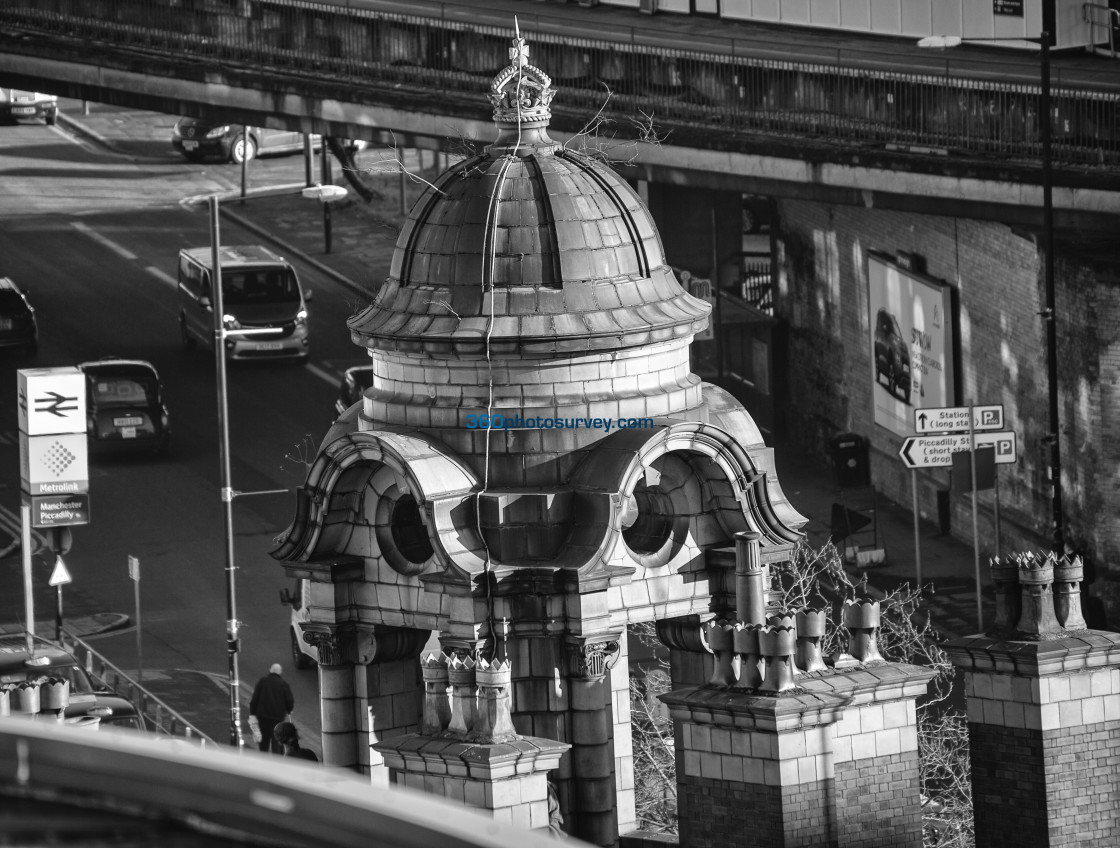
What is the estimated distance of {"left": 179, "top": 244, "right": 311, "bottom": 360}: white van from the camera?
224ft

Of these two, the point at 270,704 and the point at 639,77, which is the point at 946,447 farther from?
the point at 639,77

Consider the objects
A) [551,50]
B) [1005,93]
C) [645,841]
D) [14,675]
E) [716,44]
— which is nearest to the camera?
[645,841]

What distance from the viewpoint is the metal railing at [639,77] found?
2037 inches

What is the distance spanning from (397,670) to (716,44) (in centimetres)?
4137

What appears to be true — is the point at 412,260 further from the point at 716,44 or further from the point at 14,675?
the point at 716,44

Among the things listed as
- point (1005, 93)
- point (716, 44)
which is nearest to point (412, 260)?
point (1005, 93)

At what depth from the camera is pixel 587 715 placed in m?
24.6

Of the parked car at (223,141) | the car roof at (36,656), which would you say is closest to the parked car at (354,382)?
the car roof at (36,656)

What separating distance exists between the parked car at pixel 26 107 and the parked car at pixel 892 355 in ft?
146

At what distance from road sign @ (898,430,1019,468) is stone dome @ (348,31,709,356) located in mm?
20300

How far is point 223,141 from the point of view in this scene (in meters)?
90.5

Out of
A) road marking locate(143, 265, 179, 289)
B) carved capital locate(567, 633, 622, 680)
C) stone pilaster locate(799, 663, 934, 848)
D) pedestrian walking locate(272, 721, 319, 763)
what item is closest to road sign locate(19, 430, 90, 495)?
pedestrian walking locate(272, 721, 319, 763)

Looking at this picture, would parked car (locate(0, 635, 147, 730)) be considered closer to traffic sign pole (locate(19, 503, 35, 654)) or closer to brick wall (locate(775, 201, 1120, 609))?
traffic sign pole (locate(19, 503, 35, 654))

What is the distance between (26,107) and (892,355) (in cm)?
4611
